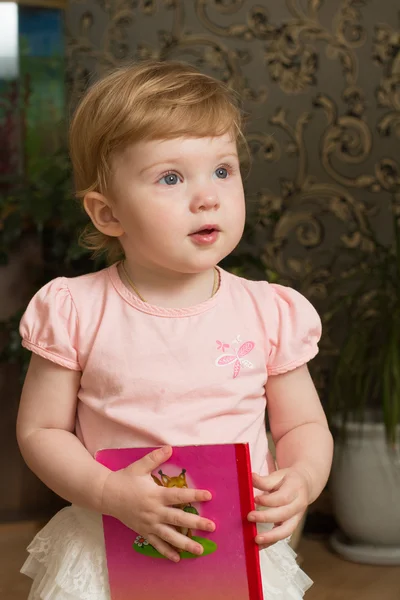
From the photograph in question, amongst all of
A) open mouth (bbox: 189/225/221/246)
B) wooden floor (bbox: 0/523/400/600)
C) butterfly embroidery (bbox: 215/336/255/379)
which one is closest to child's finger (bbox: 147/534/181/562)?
butterfly embroidery (bbox: 215/336/255/379)

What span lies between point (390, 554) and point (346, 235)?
108 cm

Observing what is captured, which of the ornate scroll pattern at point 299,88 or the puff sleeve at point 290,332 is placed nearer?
the puff sleeve at point 290,332

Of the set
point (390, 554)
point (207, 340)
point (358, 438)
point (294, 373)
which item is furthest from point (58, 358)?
point (390, 554)

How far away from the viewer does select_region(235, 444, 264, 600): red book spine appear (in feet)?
2.94

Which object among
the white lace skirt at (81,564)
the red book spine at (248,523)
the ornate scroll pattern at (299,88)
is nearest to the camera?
the red book spine at (248,523)

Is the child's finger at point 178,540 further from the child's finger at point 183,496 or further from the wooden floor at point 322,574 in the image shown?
the wooden floor at point 322,574

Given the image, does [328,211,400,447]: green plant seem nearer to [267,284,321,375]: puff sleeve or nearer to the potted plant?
the potted plant

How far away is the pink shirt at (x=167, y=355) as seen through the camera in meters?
1.01

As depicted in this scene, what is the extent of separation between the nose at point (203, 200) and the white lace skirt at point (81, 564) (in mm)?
391

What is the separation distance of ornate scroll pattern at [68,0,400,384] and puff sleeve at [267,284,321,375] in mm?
1806

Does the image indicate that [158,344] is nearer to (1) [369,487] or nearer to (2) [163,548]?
(2) [163,548]

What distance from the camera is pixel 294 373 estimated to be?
1.09 metres

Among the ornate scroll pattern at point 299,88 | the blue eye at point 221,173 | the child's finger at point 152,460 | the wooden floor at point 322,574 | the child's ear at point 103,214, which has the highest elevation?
the blue eye at point 221,173

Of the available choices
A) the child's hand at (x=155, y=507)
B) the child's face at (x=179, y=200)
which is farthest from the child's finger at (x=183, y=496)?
the child's face at (x=179, y=200)
